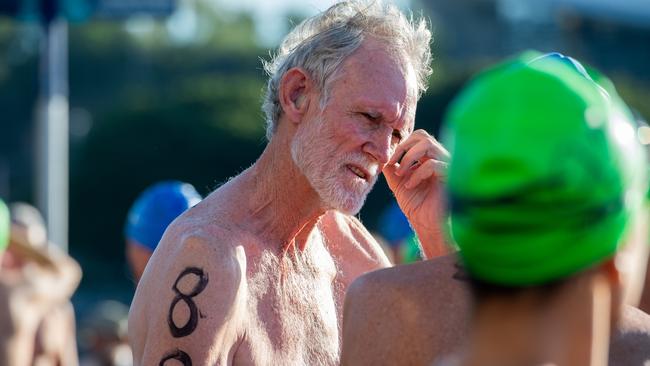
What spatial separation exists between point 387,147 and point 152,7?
316 inches

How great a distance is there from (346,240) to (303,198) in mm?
433

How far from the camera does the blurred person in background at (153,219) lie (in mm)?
7004

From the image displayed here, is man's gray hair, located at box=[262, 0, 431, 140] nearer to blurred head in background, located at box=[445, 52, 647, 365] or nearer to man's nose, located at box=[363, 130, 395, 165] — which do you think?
man's nose, located at box=[363, 130, 395, 165]

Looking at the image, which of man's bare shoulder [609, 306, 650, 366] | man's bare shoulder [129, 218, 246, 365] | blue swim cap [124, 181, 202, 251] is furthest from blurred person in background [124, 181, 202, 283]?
man's bare shoulder [609, 306, 650, 366]

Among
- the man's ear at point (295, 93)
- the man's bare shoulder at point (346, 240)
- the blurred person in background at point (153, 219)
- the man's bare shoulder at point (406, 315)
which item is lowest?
the blurred person in background at point (153, 219)

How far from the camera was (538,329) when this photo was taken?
7.32 ft

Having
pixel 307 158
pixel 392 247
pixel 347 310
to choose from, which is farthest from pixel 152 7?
pixel 347 310

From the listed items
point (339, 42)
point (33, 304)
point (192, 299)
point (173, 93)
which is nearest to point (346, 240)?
point (339, 42)

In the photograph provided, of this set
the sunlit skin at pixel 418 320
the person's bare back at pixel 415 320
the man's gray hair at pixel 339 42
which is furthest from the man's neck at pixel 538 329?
the man's gray hair at pixel 339 42

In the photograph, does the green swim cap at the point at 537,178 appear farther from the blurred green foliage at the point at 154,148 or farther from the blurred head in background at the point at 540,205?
the blurred green foliage at the point at 154,148

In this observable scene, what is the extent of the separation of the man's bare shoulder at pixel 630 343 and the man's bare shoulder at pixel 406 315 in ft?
1.18

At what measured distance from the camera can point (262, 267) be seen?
4062 millimetres

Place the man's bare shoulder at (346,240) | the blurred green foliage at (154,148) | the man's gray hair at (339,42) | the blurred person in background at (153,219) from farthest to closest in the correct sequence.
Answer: the blurred green foliage at (154,148) < the blurred person in background at (153,219) < the man's bare shoulder at (346,240) < the man's gray hair at (339,42)

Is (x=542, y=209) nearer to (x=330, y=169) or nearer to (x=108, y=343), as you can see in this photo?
(x=330, y=169)
